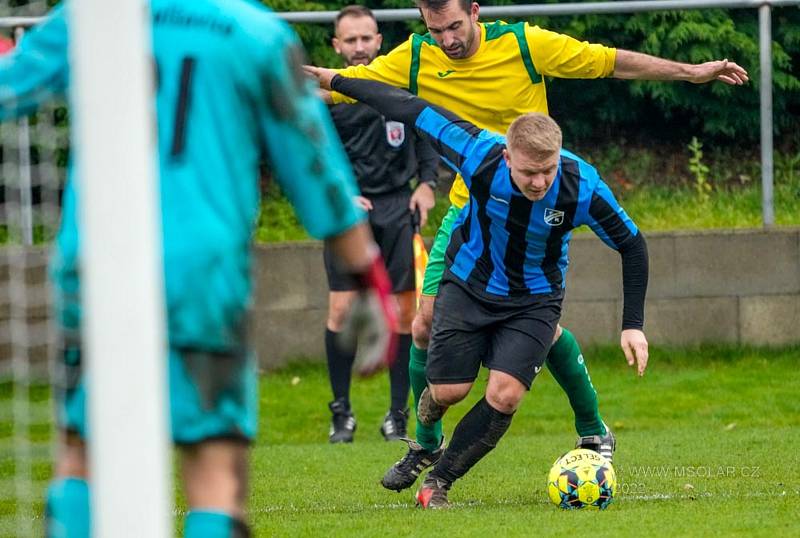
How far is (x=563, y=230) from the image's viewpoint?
6.26 meters

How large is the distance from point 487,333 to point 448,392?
0.30 metres

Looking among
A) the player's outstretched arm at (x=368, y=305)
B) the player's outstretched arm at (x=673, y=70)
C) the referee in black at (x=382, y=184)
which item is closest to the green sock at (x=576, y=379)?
the player's outstretched arm at (x=673, y=70)

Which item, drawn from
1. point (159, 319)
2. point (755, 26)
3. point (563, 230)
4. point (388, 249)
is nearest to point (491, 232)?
point (563, 230)

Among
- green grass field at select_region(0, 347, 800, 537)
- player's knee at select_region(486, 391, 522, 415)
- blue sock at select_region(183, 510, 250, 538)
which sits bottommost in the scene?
green grass field at select_region(0, 347, 800, 537)

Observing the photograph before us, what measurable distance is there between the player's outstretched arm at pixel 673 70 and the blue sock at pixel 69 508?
4327 mm

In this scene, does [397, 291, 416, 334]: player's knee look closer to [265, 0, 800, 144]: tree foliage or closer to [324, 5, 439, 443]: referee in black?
[324, 5, 439, 443]: referee in black

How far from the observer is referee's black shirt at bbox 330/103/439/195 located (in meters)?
9.28

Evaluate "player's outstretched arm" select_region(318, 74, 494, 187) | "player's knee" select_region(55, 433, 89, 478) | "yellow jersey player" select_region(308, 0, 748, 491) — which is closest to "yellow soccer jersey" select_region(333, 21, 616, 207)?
"yellow jersey player" select_region(308, 0, 748, 491)

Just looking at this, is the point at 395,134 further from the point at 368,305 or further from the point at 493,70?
the point at 368,305

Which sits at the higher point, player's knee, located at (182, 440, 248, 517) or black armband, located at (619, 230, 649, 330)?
black armband, located at (619, 230, 649, 330)

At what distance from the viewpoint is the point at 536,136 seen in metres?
5.75

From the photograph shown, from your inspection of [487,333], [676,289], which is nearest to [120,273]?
[487,333]

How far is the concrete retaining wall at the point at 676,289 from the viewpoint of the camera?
402 inches

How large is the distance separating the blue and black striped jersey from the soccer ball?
586 mm
